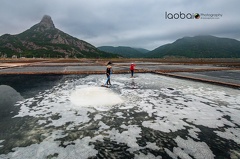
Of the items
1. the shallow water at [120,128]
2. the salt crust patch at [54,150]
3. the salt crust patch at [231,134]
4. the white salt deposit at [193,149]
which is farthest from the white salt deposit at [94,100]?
the salt crust patch at [231,134]

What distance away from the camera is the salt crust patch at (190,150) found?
3.92 metres

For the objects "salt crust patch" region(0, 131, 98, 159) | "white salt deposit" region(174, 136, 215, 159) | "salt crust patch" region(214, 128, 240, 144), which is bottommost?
"salt crust patch" region(214, 128, 240, 144)

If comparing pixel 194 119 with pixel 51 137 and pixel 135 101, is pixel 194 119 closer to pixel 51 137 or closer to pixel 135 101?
pixel 135 101

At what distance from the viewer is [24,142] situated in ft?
14.9

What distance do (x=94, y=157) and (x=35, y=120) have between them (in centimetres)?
343

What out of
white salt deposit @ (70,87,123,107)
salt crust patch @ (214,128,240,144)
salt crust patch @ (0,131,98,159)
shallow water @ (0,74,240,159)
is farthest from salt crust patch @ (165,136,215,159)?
white salt deposit @ (70,87,123,107)

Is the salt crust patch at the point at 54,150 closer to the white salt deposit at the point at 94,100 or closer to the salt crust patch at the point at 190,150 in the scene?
the salt crust patch at the point at 190,150

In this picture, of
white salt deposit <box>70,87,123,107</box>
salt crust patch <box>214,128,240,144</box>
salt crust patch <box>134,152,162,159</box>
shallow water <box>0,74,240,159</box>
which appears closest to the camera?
salt crust patch <box>134,152,162,159</box>

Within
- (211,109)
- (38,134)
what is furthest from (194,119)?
(38,134)

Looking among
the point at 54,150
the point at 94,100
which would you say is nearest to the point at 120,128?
the point at 54,150

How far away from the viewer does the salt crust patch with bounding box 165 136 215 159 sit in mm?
3916

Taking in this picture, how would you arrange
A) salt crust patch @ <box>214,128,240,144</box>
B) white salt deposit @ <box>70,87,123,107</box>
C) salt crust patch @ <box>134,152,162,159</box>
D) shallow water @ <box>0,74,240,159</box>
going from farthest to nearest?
1. white salt deposit @ <box>70,87,123,107</box>
2. salt crust patch @ <box>214,128,240,144</box>
3. shallow water @ <box>0,74,240,159</box>
4. salt crust patch @ <box>134,152,162,159</box>

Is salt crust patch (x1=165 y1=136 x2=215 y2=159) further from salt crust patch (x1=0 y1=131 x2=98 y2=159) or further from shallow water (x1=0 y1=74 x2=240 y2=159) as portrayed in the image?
salt crust patch (x1=0 y1=131 x2=98 y2=159)

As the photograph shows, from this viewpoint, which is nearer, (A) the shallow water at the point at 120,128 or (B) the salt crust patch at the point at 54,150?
(B) the salt crust patch at the point at 54,150
